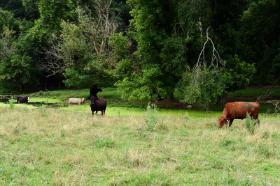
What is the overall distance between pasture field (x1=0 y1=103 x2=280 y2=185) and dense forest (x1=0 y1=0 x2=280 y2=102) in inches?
376

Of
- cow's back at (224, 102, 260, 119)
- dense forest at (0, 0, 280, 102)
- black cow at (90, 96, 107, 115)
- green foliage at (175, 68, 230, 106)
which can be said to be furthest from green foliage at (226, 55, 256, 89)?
cow's back at (224, 102, 260, 119)

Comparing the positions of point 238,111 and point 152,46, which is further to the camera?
point 152,46

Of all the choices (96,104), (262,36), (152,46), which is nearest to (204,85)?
(96,104)

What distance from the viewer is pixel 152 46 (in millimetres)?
33406

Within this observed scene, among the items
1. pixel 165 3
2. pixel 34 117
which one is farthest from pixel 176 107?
Answer: pixel 34 117

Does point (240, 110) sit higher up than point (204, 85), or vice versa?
point (204, 85)

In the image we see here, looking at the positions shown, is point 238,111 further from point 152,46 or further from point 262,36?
point 262,36

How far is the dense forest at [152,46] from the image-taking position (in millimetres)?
30453

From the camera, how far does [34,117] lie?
22266 millimetres

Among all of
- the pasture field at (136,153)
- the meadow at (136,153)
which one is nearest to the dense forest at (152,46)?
the meadow at (136,153)

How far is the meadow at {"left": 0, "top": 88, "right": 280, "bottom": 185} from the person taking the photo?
1109 centimetres

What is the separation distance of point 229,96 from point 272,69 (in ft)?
15.2

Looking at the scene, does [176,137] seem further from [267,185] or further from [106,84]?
[106,84]

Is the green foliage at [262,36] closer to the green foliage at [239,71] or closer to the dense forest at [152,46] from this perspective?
the dense forest at [152,46]
